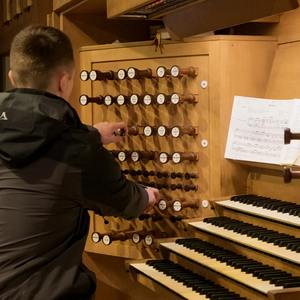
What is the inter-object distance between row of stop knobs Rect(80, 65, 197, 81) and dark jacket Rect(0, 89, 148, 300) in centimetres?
116

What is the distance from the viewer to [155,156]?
3355mm

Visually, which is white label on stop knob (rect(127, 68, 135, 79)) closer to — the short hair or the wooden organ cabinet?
the wooden organ cabinet

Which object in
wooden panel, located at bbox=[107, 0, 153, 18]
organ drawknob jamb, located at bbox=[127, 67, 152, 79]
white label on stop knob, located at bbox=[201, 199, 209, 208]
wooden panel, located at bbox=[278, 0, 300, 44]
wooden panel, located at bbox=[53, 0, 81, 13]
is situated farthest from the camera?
wooden panel, located at bbox=[53, 0, 81, 13]

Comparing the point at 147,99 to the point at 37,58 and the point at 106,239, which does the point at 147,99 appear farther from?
the point at 37,58

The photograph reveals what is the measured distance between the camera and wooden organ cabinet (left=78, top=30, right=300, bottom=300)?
2.48 m

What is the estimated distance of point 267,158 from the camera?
2812 millimetres

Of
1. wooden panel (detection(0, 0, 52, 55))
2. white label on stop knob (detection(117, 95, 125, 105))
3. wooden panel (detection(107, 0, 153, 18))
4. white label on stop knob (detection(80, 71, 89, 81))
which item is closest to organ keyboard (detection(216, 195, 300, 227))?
white label on stop knob (detection(117, 95, 125, 105))

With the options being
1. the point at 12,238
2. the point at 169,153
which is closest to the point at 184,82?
the point at 169,153

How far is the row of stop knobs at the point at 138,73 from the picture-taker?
316 centimetres

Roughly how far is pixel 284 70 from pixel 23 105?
1459 millimetres

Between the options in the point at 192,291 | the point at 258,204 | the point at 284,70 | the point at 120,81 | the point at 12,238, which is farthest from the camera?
the point at 120,81

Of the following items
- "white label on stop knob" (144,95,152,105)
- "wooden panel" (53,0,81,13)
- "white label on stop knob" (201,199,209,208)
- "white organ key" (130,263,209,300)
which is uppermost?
"wooden panel" (53,0,81,13)

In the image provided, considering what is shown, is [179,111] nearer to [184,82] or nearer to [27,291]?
[184,82]

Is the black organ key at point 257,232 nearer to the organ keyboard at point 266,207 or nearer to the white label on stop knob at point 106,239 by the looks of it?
the organ keyboard at point 266,207
